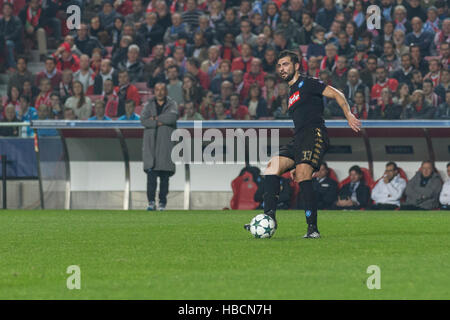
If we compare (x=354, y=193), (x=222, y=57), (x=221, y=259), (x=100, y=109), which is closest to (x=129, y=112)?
(x=100, y=109)

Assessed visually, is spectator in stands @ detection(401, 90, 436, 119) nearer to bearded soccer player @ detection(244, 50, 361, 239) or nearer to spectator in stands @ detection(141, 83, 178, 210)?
spectator in stands @ detection(141, 83, 178, 210)

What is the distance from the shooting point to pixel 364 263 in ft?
28.2

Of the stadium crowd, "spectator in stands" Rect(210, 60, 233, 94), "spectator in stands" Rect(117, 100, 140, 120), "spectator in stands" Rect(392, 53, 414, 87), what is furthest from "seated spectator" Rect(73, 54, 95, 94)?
"spectator in stands" Rect(392, 53, 414, 87)

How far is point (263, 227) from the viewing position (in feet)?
37.2

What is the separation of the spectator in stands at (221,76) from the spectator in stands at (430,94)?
426cm

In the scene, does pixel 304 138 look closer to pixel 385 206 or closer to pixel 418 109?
pixel 385 206

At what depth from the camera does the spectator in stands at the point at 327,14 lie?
23041mm

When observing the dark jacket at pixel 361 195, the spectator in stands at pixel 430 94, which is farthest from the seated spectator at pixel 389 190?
the spectator in stands at pixel 430 94

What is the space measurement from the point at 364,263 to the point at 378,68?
12555mm

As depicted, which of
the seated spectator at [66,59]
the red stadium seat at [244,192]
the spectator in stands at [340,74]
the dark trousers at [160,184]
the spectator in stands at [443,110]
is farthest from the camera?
the seated spectator at [66,59]

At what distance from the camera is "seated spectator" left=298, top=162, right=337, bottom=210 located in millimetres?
19406

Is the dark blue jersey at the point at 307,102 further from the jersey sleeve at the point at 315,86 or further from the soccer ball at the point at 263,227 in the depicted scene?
the soccer ball at the point at 263,227

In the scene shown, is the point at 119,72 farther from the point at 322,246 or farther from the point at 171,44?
the point at 322,246
